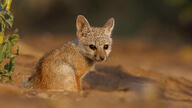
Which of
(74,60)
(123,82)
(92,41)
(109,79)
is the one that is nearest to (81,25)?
(92,41)

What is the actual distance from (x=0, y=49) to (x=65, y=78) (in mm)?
1173

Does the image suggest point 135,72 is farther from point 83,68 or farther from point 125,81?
point 83,68

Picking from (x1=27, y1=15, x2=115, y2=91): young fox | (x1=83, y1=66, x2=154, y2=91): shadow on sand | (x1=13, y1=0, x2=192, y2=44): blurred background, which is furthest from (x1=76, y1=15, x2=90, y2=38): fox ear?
(x1=13, y1=0, x2=192, y2=44): blurred background

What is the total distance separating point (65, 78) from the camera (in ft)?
23.0

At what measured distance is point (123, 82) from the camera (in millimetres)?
9172

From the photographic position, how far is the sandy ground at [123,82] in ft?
17.3

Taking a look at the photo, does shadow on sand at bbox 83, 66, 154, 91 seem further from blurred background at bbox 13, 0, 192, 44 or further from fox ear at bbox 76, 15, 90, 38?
blurred background at bbox 13, 0, 192, 44

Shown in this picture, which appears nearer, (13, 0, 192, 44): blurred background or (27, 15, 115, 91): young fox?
(27, 15, 115, 91): young fox

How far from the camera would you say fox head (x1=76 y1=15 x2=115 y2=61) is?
295 inches

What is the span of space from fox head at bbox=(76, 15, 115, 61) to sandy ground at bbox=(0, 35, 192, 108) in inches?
27.4

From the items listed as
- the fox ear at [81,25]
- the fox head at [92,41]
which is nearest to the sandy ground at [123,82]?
the fox head at [92,41]

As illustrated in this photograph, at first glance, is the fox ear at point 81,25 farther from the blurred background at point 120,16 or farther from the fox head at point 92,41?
the blurred background at point 120,16

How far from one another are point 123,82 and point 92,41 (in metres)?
1.92

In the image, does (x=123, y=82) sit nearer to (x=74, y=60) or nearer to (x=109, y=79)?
(x=109, y=79)
